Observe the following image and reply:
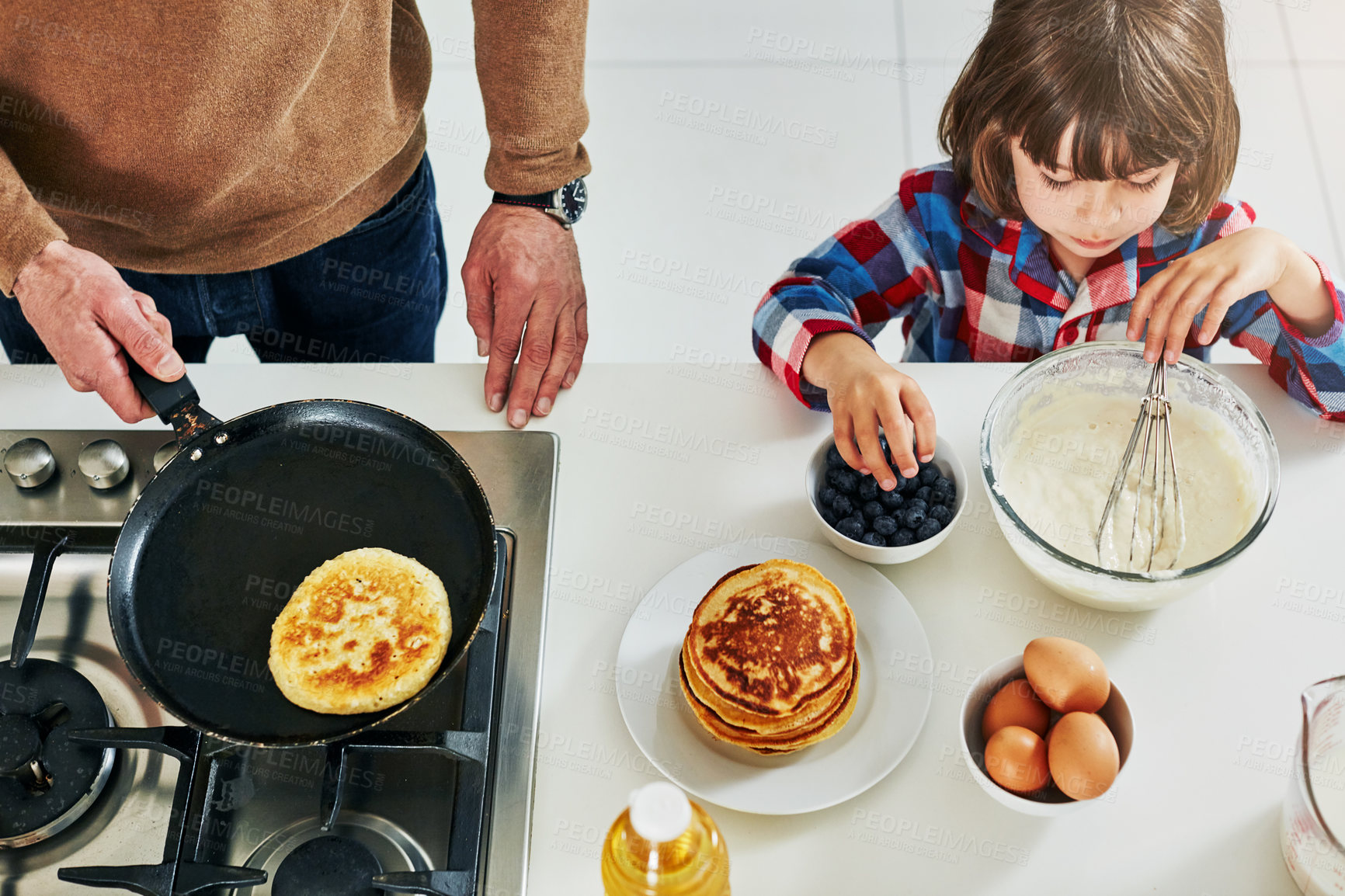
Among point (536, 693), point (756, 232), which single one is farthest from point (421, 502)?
point (756, 232)

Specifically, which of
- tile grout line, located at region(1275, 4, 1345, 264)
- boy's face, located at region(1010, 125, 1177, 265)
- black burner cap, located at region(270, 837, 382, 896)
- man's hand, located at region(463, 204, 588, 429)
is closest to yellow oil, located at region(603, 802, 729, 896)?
black burner cap, located at region(270, 837, 382, 896)

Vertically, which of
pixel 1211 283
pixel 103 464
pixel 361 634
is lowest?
pixel 361 634

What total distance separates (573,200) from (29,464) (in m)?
0.79

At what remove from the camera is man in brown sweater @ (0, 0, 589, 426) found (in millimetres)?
1041

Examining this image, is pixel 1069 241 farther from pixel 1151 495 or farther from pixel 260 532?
pixel 260 532

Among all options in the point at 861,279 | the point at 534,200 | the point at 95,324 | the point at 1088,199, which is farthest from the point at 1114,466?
the point at 95,324

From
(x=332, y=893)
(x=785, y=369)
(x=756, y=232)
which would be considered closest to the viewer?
(x=332, y=893)

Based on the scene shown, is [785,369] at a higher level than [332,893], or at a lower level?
higher

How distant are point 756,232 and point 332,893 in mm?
2092

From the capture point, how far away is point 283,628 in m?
0.97

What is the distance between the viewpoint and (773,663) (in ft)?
2.86

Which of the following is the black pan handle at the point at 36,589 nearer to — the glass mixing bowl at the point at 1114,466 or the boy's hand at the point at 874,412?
the boy's hand at the point at 874,412

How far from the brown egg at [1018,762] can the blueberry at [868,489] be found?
0.29 m

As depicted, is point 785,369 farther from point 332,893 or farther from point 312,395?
point 332,893
